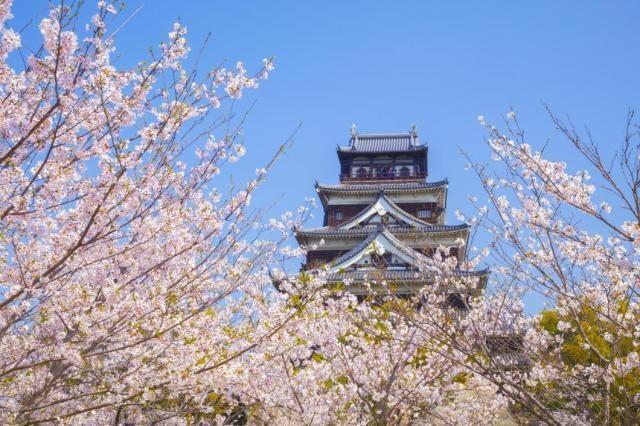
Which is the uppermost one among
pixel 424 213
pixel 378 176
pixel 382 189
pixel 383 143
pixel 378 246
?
pixel 383 143

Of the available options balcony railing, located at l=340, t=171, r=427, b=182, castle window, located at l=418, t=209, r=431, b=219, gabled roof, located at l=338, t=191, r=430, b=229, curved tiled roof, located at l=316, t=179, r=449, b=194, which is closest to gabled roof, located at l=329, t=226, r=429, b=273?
gabled roof, located at l=338, t=191, r=430, b=229

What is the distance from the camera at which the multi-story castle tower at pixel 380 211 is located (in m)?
23.2

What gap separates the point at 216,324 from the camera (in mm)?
7414

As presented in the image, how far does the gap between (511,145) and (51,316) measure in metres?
5.04

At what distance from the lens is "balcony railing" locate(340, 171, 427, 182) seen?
103ft

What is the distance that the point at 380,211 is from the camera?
89.8 ft

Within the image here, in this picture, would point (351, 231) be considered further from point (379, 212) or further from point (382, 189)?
point (382, 189)

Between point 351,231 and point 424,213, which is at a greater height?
point 424,213

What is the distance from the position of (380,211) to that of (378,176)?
16.6ft

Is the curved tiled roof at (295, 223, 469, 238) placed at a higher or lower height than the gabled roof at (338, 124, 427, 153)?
lower

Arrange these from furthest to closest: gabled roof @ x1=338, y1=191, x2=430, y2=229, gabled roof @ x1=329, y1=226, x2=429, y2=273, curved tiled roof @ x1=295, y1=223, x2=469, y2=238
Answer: gabled roof @ x1=338, y1=191, x2=430, y2=229 < curved tiled roof @ x1=295, y1=223, x2=469, y2=238 < gabled roof @ x1=329, y1=226, x2=429, y2=273

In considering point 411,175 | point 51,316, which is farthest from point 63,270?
point 411,175

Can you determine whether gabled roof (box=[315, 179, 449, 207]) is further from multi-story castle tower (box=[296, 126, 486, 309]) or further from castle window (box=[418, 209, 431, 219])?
castle window (box=[418, 209, 431, 219])

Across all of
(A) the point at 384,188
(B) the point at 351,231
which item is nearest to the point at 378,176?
(A) the point at 384,188
